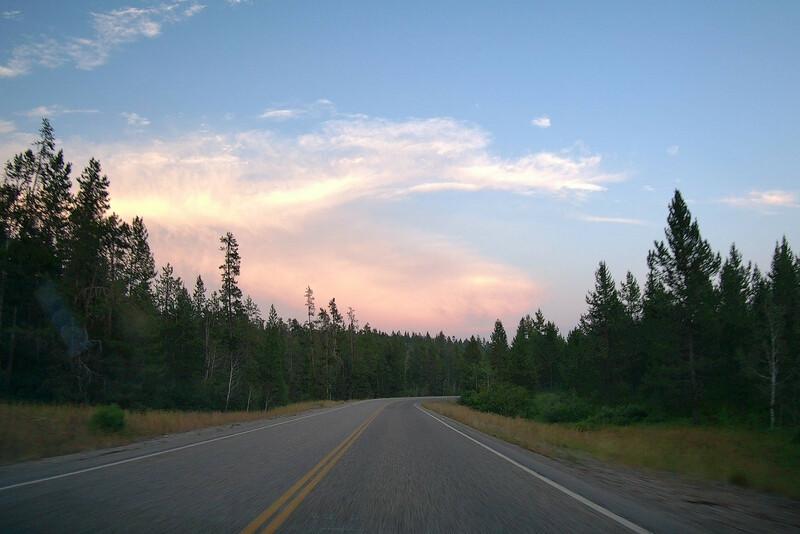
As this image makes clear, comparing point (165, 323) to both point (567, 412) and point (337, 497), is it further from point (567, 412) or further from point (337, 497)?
point (337, 497)

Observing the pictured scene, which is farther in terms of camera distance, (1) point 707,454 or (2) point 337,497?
(1) point 707,454

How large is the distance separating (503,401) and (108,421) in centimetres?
4403

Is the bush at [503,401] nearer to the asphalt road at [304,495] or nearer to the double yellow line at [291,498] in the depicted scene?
the asphalt road at [304,495]

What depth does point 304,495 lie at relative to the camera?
701 cm

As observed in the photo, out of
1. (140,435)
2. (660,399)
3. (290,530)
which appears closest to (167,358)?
(140,435)

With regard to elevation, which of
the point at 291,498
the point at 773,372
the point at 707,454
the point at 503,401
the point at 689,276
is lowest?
the point at 503,401

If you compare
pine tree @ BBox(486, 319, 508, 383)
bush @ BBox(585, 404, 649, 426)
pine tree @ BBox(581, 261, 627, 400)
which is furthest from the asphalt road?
pine tree @ BBox(486, 319, 508, 383)

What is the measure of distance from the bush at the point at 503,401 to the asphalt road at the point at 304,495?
4207cm

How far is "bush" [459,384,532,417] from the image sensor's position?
2058 inches

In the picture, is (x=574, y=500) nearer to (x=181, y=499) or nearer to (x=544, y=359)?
(x=181, y=499)

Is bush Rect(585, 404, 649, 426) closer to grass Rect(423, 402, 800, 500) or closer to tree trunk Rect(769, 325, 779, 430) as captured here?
tree trunk Rect(769, 325, 779, 430)

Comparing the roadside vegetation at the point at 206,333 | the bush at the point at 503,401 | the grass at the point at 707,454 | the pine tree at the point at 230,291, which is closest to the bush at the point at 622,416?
the roadside vegetation at the point at 206,333

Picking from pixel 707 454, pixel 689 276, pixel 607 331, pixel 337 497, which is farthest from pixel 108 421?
pixel 607 331

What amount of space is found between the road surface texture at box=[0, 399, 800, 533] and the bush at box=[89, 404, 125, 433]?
4.65 m
